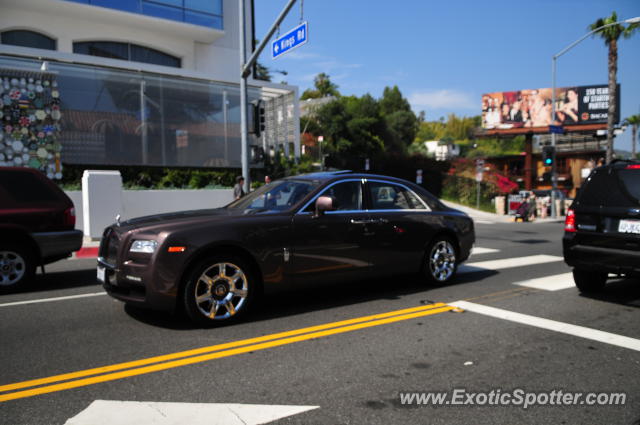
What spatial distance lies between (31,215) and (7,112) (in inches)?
444

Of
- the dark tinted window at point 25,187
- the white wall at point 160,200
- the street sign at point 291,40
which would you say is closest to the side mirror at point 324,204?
the dark tinted window at point 25,187

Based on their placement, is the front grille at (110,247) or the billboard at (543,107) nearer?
the front grille at (110,247)

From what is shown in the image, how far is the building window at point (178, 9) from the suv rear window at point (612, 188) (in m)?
20.7

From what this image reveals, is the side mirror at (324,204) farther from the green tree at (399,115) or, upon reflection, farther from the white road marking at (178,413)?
the green tree at (399,115)

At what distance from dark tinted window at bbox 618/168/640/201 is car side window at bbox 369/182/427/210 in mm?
2514

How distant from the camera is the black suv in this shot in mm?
5914

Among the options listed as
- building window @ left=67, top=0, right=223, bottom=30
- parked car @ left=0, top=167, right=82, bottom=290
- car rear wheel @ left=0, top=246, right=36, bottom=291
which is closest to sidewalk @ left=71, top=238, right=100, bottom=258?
parked car @ left=0, top=167, right=82, bottom=290

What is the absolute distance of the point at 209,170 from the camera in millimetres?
20641

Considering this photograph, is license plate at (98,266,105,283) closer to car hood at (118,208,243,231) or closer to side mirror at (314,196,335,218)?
car hood at (118,208,243,231)

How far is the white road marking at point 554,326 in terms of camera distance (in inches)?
187

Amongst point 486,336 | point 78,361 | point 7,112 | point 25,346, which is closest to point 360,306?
point 486,336

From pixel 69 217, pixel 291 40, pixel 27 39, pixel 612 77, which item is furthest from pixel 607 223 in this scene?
Answer: pixel 612 77

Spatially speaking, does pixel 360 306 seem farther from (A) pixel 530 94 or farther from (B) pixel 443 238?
(A) pixel 530 94

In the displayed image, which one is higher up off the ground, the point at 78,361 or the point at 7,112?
the point at 7,112
